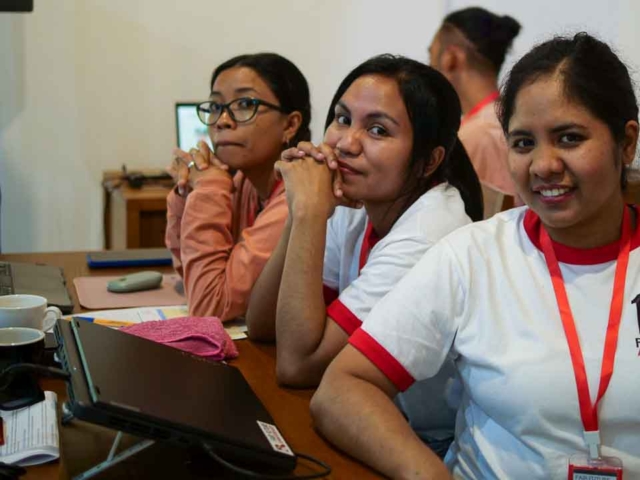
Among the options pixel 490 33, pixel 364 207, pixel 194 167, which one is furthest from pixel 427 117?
pixel 490 33

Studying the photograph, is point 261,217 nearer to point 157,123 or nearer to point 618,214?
point 618,214

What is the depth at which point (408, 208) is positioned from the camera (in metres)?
1.59

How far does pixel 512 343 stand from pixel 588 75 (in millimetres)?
385

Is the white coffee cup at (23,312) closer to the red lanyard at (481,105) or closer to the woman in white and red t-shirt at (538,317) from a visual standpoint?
the woman in white and red t-shirt at (538,317)

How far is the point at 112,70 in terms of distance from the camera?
3816 mm

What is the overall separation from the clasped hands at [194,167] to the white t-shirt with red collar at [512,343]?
0.84 m

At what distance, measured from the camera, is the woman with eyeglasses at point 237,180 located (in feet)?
6.10

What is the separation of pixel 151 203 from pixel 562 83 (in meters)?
2.41

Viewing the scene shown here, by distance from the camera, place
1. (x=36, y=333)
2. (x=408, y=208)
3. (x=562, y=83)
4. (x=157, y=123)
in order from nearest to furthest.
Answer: (x=562, y=83)
(x=36, y=333)
(x=408, y=208)
(x=157, y=123)

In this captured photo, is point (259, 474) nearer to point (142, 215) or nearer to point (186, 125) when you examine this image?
point (142, 215)

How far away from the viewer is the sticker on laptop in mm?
1080

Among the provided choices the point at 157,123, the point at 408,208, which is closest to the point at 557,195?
the point at 408,208

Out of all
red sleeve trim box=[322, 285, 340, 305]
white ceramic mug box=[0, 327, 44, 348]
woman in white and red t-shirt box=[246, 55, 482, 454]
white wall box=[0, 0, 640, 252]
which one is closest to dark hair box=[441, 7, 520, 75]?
white wall box=[0, 0, 640, 252]

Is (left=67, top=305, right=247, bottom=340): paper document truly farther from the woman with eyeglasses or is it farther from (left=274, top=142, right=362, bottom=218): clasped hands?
(left=274, top=142, right=362, bottom=218): clasped hands
